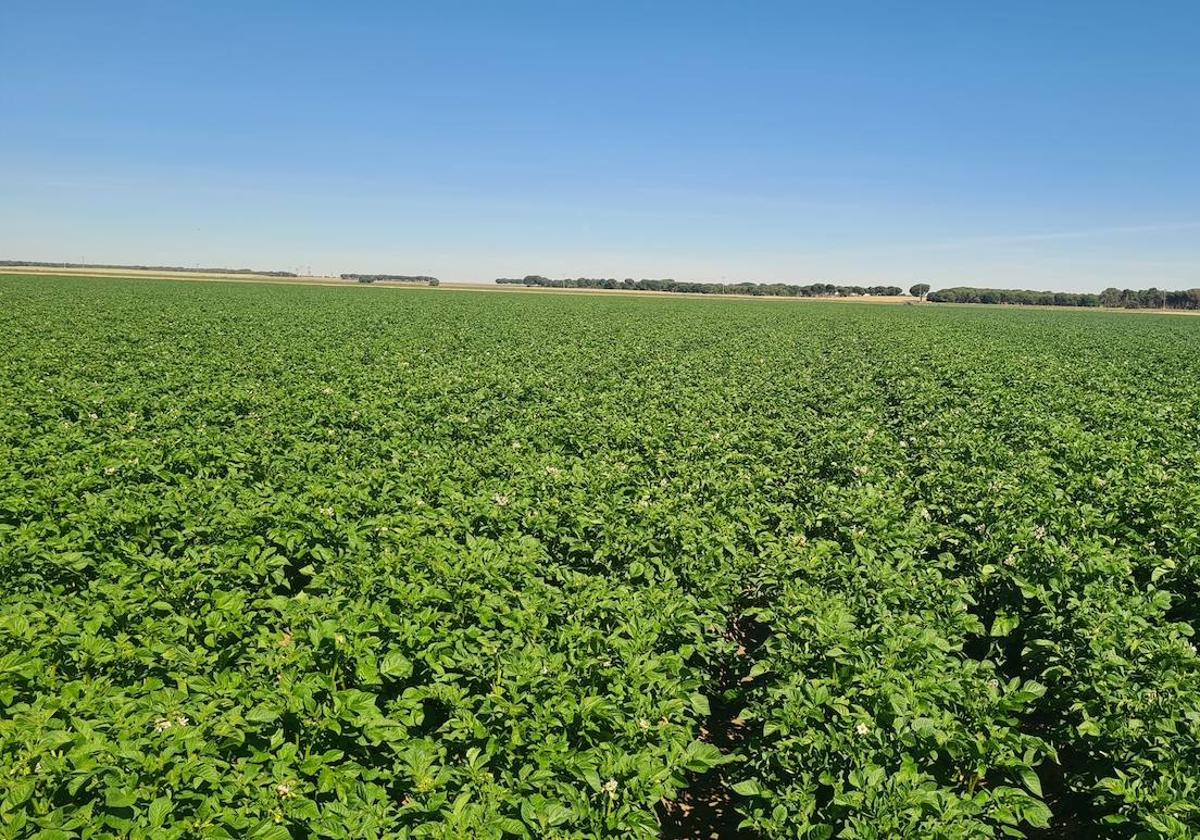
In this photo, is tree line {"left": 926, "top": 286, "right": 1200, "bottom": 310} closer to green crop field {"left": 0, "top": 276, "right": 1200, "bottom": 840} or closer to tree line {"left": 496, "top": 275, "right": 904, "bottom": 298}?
tree line {"left": 496, "top": 275, "right": 904, "bottom": 298}

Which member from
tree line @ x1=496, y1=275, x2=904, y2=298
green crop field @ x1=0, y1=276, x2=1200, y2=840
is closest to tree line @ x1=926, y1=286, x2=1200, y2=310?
tree line @ x1=496, y1=275, x2=904, y2=298

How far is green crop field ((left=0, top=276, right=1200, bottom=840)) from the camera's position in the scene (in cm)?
318

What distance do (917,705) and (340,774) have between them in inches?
121

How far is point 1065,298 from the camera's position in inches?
5344

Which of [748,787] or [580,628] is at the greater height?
[580,628]

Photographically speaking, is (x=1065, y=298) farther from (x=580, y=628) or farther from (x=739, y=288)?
(x=580, y=628)

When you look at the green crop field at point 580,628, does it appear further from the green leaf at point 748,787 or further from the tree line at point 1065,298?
the tree line at point 1065,298

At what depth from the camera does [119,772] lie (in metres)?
2.89

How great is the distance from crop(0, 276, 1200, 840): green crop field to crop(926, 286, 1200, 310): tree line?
469 ft

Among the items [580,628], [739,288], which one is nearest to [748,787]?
[580,628]

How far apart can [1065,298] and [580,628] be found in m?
164

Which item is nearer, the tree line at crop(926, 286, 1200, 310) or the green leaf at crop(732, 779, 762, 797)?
the green leaf at crop(732, 779, 762, 797)

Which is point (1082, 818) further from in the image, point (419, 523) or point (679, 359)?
point (679, 359)

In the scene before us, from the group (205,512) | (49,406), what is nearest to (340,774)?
(205,512)
